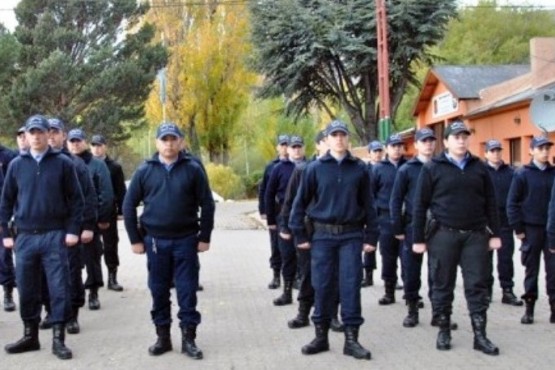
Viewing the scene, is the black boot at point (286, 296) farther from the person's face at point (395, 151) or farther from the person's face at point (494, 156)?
the person's face at point (494, 156)

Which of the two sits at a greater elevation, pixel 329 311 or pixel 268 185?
pixel 268 185

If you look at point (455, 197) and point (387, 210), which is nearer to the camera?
point (455, 197)

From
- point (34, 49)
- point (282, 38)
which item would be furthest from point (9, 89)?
point (282, 38)

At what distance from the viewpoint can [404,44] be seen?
1282 inches

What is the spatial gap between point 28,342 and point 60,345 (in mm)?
386

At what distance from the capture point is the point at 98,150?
1018 cm

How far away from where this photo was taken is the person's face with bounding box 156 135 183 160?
7055 millimetres

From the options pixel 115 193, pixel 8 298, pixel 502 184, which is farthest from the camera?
pixel 115 193

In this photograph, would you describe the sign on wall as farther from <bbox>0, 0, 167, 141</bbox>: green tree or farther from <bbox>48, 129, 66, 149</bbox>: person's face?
<bbox>48, 129, 66, 149</bbox>: person's face

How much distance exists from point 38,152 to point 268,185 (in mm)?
3772

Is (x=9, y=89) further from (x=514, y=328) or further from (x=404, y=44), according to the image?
(x=514, y=328)

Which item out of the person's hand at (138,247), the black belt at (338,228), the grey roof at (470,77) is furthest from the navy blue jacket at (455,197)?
the grey roof at (470,77)

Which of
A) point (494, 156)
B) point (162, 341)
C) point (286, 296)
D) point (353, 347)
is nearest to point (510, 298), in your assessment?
point (494, 156)

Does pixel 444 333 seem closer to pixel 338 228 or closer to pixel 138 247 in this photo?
pixel 338 228
